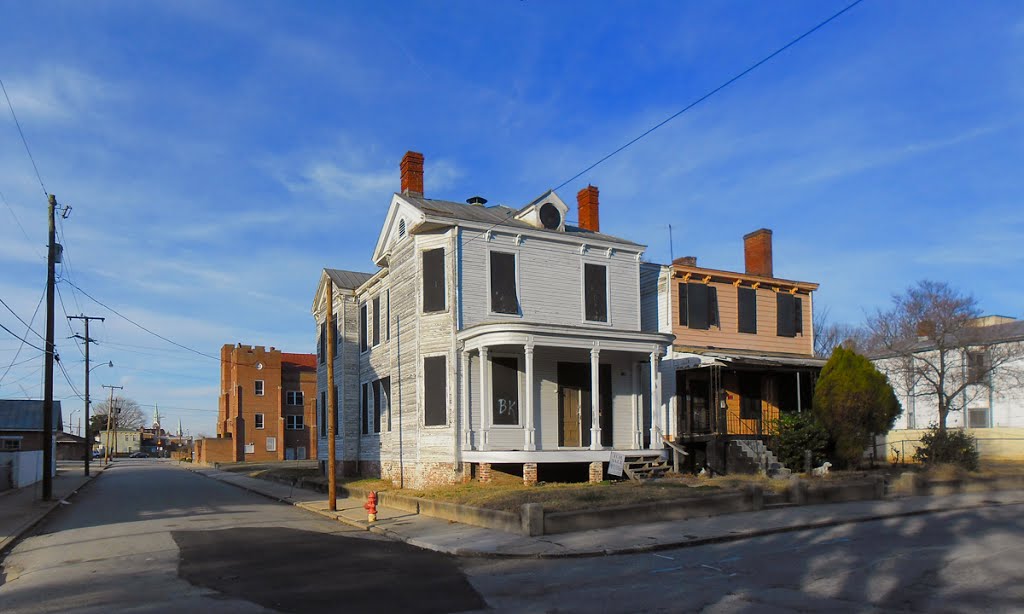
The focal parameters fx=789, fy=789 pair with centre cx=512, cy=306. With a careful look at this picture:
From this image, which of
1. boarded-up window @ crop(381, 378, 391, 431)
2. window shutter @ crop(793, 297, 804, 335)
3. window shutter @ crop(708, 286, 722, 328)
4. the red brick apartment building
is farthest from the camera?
the red brick apartment building

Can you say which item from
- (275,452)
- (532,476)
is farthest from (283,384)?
(532,476)

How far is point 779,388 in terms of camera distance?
92.1 ft

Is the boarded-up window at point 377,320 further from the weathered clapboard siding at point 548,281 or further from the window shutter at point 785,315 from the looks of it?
the window shutter at point 785,315

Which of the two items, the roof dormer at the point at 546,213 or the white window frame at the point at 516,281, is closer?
the white window frame at the point at 516,281

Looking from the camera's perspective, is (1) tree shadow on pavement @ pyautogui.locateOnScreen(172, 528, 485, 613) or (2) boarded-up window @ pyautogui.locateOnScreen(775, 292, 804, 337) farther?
(2) boarded-up window @ pyautogui.locateOnScreen(775, 292, 804, 337)

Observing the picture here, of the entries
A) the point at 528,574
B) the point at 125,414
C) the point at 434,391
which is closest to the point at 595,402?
the point at 434,391

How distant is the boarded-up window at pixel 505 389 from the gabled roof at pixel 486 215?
411 centimetres

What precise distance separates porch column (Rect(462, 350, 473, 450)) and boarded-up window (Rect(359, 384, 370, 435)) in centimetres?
818

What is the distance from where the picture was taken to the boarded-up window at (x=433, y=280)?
23.4 meters

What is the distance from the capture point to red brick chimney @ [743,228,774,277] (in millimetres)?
30250

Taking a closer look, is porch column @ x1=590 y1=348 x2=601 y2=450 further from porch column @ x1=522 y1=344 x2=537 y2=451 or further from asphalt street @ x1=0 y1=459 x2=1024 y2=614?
asphalt street @ x1=0 y1=459 x2=1024 y2=614

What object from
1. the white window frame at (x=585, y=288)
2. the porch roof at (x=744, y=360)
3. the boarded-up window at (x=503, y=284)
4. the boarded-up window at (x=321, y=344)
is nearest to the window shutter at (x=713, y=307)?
the porch roof at (x=744, y=360)

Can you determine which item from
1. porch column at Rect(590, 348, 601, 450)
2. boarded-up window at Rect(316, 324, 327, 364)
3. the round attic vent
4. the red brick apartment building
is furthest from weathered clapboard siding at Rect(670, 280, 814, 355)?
the red brick apartment building

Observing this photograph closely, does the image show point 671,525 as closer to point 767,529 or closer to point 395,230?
point 767,529
